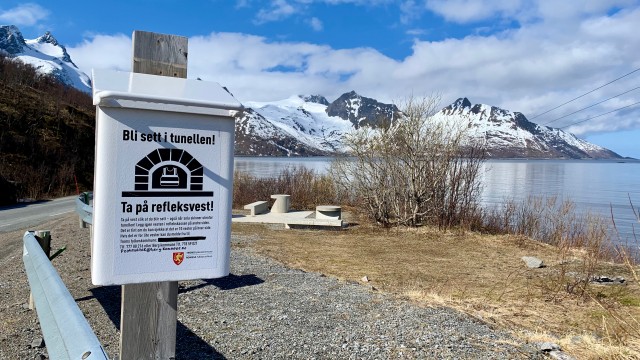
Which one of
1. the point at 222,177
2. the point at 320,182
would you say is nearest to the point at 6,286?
the point at 222,177

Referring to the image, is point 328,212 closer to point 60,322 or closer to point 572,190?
point 60,322

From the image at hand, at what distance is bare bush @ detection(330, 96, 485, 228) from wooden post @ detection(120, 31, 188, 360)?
13.2 m

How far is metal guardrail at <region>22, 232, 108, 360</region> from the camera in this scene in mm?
1687

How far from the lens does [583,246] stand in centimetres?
1273

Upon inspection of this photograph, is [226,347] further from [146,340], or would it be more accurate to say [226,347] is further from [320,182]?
[320,182]

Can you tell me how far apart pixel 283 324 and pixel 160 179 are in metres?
3.09

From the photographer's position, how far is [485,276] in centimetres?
884

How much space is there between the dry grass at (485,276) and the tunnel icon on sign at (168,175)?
285cm

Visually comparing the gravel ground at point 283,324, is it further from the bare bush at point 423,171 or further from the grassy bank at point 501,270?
the bare bush at point 423,171

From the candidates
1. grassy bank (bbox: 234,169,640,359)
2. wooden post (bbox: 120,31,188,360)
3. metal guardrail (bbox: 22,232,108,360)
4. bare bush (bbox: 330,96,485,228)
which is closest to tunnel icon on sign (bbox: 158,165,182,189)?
wooden post (bbox: 120,31,188,360)

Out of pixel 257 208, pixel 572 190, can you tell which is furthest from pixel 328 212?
pixel 572 190

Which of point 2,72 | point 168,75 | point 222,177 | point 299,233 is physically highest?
point 2,72

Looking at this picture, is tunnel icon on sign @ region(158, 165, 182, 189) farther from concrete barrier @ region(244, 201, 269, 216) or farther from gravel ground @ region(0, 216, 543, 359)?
concrete barrier @ region(244, 201, 269, 216)

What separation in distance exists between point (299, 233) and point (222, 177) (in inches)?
457
